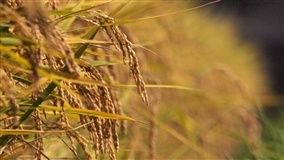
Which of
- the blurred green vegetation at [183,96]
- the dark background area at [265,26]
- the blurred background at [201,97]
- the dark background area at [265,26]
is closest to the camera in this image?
the blurred green vegetation at [183,96]

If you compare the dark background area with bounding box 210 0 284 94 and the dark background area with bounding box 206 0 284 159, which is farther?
the dark background area with bounding box 210 0 284 94

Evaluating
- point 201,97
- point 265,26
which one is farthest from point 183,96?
point 265,26

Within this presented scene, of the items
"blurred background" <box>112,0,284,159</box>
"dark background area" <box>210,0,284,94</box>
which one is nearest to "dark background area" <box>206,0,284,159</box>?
"dark background area" <box>210,0,284,94</box>

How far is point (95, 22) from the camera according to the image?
2449mm

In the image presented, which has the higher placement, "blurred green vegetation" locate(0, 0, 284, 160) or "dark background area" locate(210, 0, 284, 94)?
"blurred green vegetation" locate(0, 0, 284, 160)

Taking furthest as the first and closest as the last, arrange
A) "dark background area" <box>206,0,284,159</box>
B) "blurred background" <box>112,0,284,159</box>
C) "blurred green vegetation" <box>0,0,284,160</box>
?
"dark background area" <box>206,0,284,159</box> → "blurred background" <box>112,0,284,159</box> → "blurred green vegetation" <box>0,0,284,160</box>

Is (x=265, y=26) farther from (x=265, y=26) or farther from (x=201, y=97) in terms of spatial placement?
(x=201, y=97)

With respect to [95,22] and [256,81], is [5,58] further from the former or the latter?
[256,81]

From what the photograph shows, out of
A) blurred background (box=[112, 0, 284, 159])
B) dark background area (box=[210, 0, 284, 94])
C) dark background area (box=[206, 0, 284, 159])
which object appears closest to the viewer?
blurred background (box=[112, 0, 284, 159])

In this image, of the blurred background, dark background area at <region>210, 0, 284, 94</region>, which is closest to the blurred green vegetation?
the blurred background

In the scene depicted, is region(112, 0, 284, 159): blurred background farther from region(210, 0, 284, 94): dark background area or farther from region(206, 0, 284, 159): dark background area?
region(210, 0, 284, 94): dark background area

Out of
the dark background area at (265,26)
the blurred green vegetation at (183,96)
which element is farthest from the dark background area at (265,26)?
the blurred green vegetation at (183,96)

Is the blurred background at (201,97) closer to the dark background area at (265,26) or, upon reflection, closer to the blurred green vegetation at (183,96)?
the blurred green vegetation at (183,96)

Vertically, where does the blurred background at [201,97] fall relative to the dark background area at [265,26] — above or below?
above
